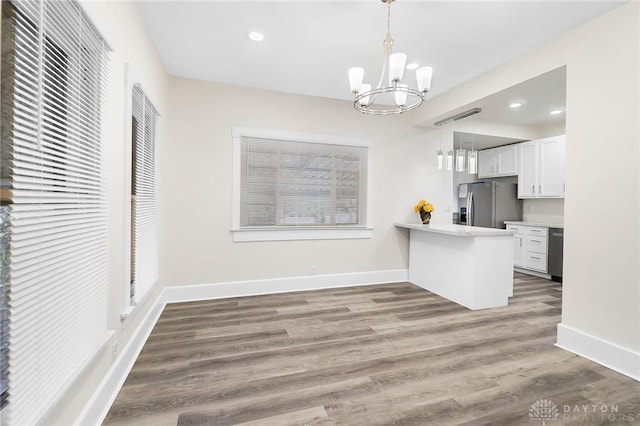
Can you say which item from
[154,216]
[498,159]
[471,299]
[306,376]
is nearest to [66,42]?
[154,216]

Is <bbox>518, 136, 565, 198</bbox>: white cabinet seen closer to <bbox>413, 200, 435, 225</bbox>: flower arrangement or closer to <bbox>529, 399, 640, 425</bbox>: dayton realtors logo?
<bbox>413, 200, 435, 225</bbox>: flower arrangement

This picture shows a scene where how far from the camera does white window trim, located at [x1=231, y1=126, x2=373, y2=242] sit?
3.71m

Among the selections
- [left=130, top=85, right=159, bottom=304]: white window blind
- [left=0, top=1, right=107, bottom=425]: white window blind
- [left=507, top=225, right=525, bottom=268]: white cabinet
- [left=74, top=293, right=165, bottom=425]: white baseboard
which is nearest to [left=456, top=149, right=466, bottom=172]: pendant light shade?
[left=507, top=225, right=525, bottom=268]: white cabinet

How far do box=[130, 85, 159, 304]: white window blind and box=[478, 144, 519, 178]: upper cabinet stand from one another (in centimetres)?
609

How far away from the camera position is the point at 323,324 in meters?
2.93

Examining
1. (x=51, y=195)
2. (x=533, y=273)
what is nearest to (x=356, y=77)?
(x=51, y=195)

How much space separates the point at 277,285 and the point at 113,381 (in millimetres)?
2245

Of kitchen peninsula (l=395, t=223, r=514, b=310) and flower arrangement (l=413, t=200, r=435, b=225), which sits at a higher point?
flower arrangement (l=413, t=200, r=435, b=225)

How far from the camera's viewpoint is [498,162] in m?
5.98

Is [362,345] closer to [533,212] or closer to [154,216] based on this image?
[154,216]

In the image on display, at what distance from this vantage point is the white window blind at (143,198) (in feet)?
7.72

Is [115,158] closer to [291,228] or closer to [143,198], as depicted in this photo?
[143,198]

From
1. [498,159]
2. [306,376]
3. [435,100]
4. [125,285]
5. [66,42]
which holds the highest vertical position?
[435,100]

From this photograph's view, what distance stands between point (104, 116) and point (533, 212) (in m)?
6.72
